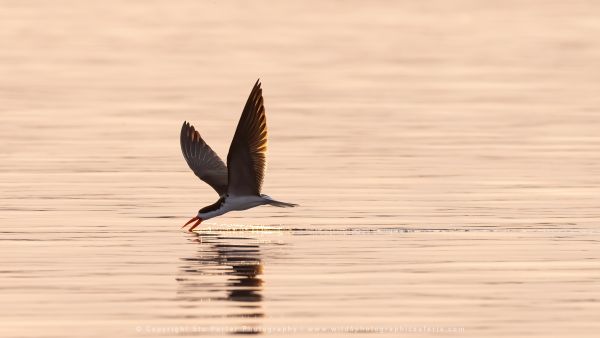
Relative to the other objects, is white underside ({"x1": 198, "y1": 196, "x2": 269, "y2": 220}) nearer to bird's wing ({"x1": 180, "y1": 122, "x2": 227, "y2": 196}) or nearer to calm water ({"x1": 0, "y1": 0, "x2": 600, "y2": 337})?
calm water ({"x1": 0, "y1": 0, "x2": 600, "y2": 337})

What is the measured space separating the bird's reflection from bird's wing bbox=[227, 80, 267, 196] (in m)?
0.62

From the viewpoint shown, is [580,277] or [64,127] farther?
[64,127]

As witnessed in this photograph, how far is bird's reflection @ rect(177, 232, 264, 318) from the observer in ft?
56.4

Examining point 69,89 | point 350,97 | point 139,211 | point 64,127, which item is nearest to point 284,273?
point 139,211

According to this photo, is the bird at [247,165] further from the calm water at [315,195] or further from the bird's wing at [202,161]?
the bird's wing at [202,161]

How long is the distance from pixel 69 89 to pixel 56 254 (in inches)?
911

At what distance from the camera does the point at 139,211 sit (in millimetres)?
23969

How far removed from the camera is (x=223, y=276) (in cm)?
1894

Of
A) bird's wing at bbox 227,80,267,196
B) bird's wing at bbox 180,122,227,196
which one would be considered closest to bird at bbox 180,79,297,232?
bird's wing at bbox 227,80,267,196

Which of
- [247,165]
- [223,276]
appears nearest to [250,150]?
[247,165]

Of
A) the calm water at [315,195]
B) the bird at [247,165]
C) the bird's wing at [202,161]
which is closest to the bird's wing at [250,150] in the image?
the bird at [247,165]

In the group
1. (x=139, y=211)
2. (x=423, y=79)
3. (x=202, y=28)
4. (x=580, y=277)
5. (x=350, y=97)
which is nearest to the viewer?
(x=580, y=277)

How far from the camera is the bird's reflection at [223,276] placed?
56.4 feet

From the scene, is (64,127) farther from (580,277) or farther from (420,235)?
(580,277)
